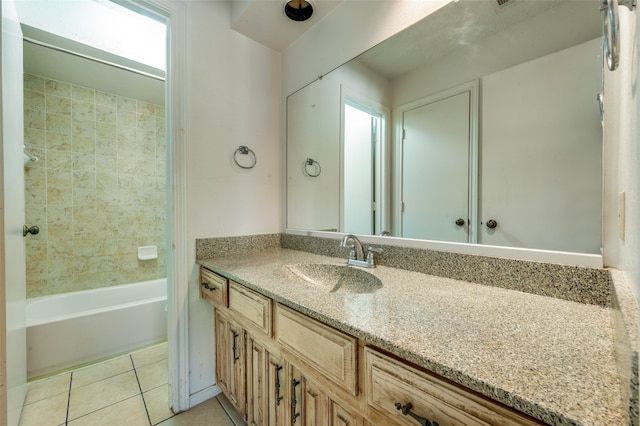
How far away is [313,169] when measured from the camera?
1681 millimetres

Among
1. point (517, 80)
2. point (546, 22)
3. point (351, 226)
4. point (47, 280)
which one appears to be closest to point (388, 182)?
point (351, 226)

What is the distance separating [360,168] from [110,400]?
6.30 ft

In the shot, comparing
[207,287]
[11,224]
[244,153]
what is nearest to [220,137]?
[244,153]

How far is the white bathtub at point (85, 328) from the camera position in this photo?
165cm

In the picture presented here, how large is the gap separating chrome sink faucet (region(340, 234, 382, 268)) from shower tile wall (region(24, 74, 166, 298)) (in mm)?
2282

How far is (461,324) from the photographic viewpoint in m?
0.58

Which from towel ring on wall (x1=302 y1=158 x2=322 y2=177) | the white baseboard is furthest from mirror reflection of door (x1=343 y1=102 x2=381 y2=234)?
the white baseboard

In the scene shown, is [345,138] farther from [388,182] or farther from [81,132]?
[81,132]

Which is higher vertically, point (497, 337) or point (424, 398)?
point (497, 337)

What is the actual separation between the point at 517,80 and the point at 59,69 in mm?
2966

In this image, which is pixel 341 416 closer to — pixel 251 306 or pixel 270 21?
pixel 251 306

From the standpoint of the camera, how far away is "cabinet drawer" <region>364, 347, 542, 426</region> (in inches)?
16.2

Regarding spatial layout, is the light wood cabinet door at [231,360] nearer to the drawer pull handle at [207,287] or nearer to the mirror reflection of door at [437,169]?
the drawer pull handle at [207,287]

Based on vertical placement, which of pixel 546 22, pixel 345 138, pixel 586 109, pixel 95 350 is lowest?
pixel 95 350
